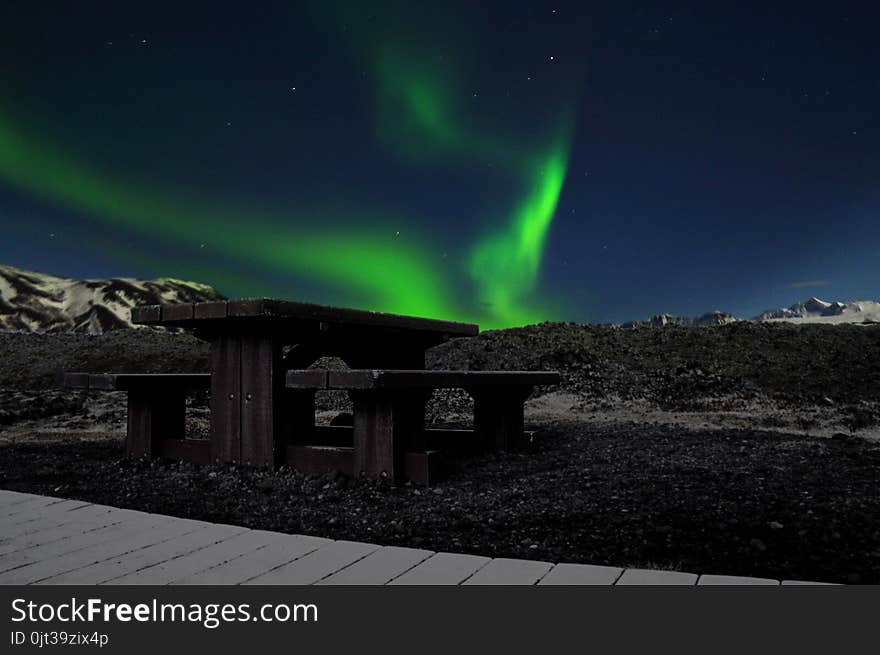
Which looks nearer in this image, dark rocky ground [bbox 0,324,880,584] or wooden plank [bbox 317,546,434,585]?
wooden plank [bbox 317,546,434,585]

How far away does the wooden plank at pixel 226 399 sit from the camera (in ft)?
20.4

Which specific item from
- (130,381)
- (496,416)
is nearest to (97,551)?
(130,381)

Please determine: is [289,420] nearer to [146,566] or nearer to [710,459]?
[146,566]

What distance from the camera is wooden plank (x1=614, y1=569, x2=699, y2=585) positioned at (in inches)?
97.6

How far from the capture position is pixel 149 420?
6.93 metres

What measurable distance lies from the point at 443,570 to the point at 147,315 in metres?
4.90

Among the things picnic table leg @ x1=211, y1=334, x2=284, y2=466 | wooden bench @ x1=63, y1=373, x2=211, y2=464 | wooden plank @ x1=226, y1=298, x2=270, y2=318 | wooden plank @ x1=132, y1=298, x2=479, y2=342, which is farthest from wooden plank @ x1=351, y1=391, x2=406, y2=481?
wooden bench @ x1=63, y1=373, x2=211, y2=464

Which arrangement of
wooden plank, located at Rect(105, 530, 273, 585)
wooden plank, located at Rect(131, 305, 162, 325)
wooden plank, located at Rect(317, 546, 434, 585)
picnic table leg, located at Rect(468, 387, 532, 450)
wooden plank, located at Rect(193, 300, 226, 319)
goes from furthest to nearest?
picnic table leg, located at Rect(468, 387, 532, 450), wooden plank, located at Rect(131, 305, 162, 325), wooden plank, located at Rect(193, 300, 226, 319), wooden plank, located at Rect(105, 530, 273, 585), wooden plank, located at Rect(317, 546, 434, 585)

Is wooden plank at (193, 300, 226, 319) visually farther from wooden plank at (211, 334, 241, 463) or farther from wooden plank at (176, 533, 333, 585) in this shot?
wooden plank at (176, 533, 333, 585)

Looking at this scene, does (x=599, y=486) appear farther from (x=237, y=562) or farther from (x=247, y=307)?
(x=247, y=307)

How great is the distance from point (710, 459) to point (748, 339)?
14.6 m
